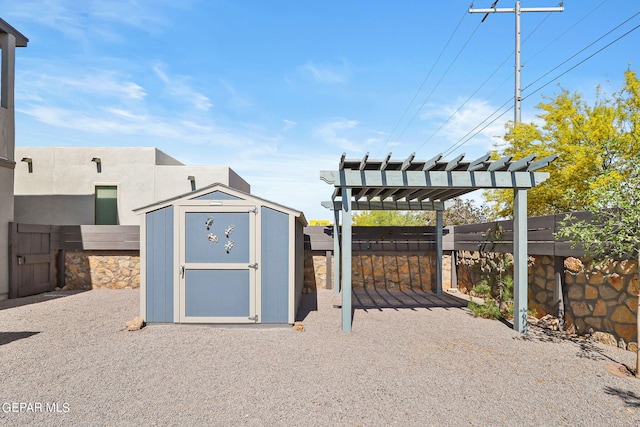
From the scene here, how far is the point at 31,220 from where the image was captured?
1576 cm

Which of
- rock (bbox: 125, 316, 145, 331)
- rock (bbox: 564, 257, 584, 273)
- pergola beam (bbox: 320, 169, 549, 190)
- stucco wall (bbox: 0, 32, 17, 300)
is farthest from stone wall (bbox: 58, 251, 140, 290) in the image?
rock (bbox: 564, 257, 584, 273)

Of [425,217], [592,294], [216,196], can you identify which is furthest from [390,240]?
[425,217]

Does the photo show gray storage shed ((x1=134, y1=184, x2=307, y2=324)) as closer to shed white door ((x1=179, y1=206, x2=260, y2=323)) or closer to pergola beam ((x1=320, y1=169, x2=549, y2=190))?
shed white door ((x1=179, y1=206, x2=260, y2=323))

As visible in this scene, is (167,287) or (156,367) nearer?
(156,367)

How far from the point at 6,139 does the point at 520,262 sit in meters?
12.9

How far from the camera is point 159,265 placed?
7355 mm

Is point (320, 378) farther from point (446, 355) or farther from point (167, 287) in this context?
point (167, 287)

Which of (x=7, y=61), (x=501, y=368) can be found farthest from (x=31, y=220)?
(x=501, y=368)

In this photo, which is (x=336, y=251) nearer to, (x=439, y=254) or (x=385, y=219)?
(x=439, y=254)

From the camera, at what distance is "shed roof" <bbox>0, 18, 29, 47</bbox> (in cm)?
1082

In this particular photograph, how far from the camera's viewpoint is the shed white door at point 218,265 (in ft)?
24.0

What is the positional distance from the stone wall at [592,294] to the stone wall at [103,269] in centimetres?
1109

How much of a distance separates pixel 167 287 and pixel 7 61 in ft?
29.0

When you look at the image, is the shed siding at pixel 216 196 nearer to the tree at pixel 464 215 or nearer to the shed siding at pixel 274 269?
the shed siding at pixel 274 269
